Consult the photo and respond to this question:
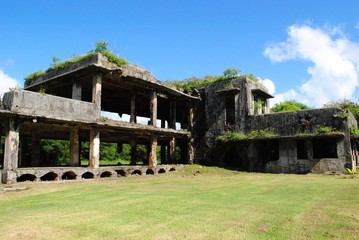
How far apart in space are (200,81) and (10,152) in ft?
51.1

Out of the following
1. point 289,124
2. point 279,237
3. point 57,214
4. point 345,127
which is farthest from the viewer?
point 289,124

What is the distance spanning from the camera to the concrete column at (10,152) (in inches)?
513

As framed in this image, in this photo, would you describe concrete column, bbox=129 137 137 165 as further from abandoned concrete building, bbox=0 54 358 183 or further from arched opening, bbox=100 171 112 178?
arched opening, bbox=100 171 112 178

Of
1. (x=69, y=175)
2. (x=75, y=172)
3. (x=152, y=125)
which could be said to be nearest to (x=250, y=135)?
(x=152, y=125)

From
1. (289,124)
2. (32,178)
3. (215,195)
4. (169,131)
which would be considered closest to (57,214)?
(215,195)

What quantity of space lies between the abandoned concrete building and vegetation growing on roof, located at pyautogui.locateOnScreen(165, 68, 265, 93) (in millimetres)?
A: 398

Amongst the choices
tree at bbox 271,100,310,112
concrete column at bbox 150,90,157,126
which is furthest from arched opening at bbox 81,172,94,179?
tree at bbox 271,100,310,112

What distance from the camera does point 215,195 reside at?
9641 millimetres

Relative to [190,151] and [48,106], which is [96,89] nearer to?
[48,106]

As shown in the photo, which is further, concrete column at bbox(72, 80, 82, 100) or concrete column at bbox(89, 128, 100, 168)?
concrete column at bbox(72, 80, 82, 100)

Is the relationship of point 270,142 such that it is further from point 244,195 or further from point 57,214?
point 57,214

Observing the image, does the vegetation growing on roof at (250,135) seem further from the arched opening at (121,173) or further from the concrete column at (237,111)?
the arched opening at (121,173)

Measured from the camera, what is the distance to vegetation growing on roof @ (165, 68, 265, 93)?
23812 mm

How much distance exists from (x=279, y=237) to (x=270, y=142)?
60.5ft
